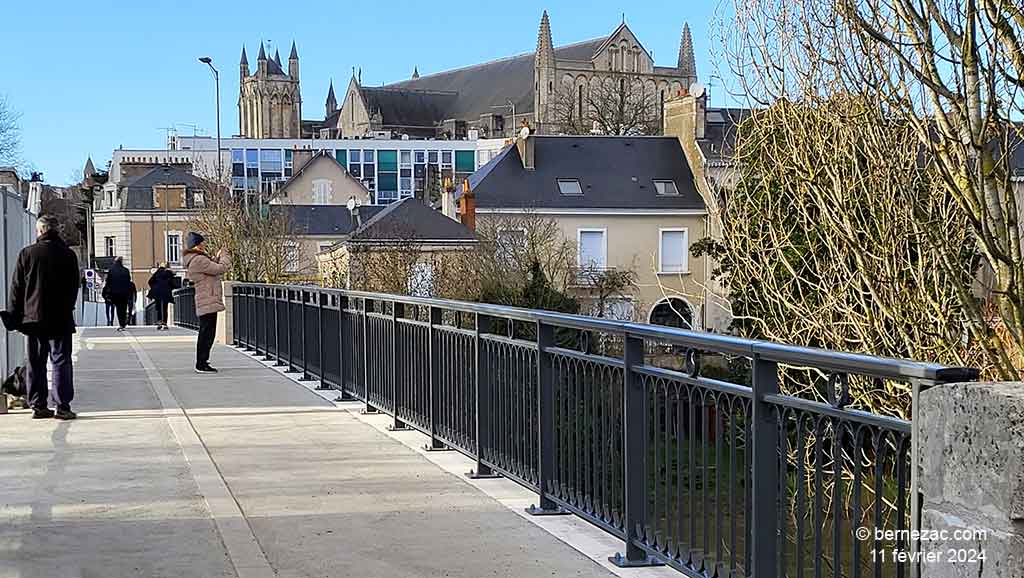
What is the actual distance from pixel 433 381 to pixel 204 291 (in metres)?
7.37

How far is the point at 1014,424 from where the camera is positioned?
301 cm

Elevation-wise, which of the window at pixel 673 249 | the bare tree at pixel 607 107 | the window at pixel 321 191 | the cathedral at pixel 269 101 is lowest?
the window at pixel 673 249

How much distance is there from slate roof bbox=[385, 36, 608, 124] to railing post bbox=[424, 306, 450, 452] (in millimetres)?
111689

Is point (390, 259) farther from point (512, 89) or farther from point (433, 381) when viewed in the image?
point (512, 89)

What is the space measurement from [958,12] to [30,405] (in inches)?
328

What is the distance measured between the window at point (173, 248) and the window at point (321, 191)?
9666mm

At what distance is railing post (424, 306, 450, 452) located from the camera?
8.86 m

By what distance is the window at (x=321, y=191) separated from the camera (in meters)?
87.1

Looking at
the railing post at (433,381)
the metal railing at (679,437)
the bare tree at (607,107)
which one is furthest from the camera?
the bare tree at (607,107)

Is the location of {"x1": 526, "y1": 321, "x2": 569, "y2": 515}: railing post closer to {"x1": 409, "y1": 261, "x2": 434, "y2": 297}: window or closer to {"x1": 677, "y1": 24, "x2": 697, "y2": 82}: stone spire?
{"x1": 409, "y1": 261, "x2": 434, "y2": 297}: window

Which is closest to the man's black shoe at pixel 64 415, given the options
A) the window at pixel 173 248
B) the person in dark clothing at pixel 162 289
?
the person in dark clothing at pixel 162 289

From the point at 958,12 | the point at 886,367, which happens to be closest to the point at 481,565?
the point at 886,367

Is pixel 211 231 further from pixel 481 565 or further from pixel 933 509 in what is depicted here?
pixel 933 509

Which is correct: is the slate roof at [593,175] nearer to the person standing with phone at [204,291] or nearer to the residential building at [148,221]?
the residential building at [148,221]
